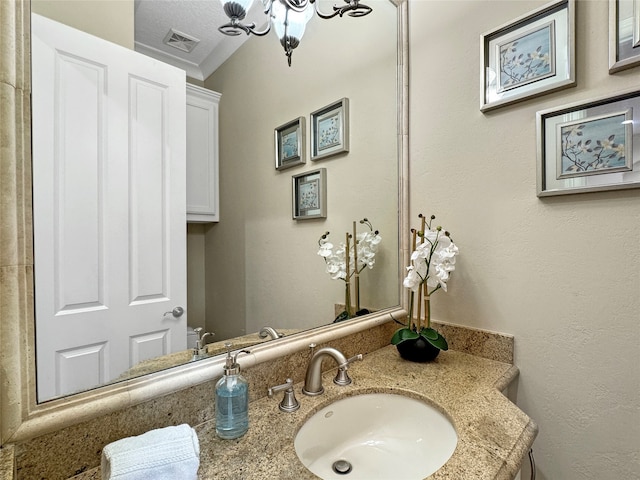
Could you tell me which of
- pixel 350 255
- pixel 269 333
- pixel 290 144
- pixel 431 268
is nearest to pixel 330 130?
pixel 290 144

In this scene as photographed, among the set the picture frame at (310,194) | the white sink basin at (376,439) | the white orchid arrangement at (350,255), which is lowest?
the white sink basin at (376,439)

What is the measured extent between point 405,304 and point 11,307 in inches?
46.0

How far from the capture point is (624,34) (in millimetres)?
789

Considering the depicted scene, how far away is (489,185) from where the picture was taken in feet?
3.40

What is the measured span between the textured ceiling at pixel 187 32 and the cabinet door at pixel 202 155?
Answer: 58 mm

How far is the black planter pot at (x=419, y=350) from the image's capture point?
103 cm

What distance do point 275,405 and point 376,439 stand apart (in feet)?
1.04

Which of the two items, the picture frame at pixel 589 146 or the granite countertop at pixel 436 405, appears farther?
the picture frame at pixel 589 146

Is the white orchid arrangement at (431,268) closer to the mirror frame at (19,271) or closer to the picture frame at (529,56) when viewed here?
the picture frame at (529,56)

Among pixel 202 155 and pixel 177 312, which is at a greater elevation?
pixel 202 155

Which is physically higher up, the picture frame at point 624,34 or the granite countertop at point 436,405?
the picture frame at point 624,34

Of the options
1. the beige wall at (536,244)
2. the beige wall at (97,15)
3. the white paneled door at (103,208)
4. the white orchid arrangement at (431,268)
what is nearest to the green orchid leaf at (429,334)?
the white orchid arrangement at (431,268)

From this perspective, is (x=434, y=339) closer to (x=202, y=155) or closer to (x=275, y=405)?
(x=275, y=405)

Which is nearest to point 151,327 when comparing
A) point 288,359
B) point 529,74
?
point 288,359
